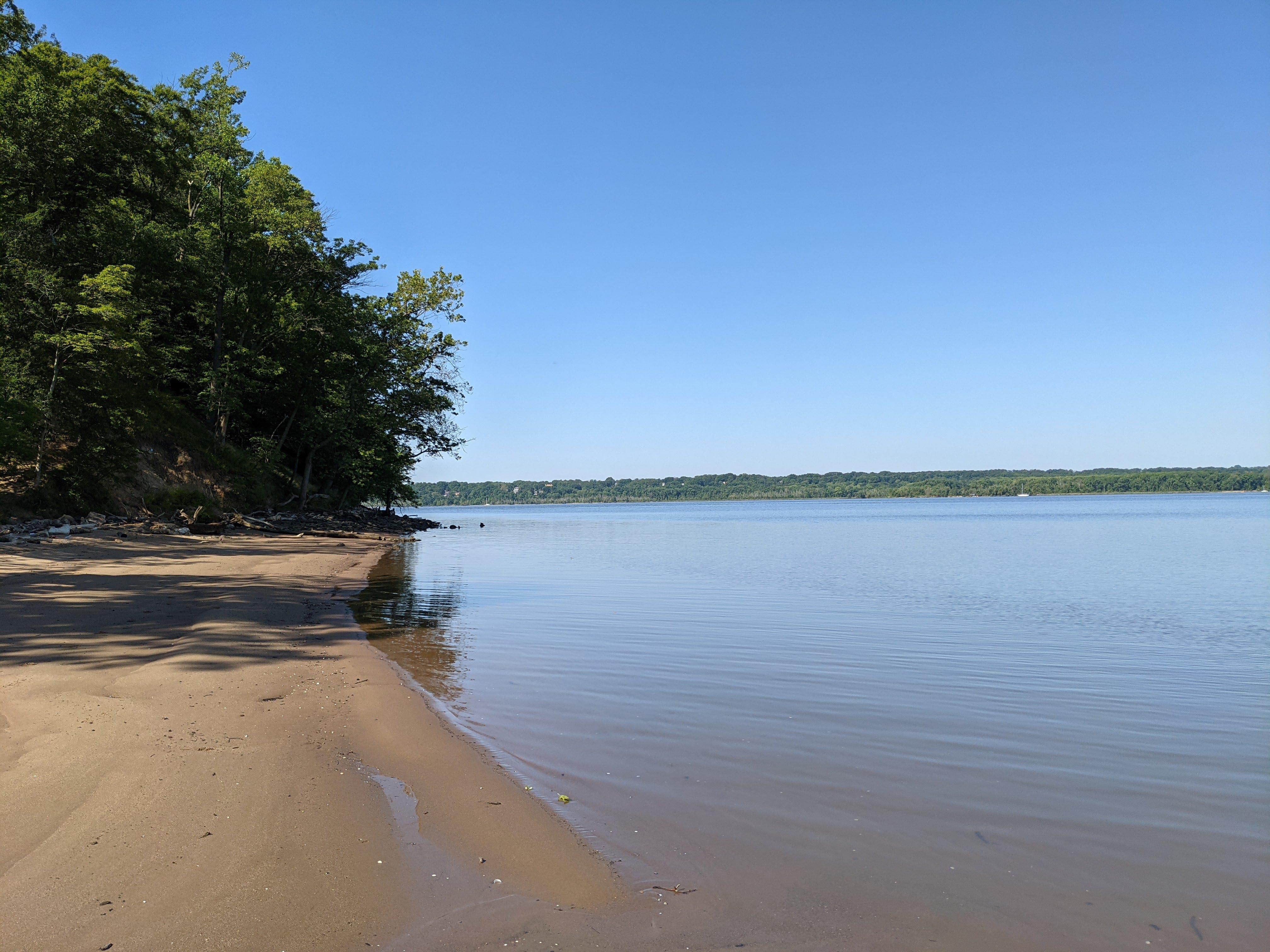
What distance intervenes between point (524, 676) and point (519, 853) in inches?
184

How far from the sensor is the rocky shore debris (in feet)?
54.1

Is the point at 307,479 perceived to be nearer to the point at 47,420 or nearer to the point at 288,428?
the point at 288,428

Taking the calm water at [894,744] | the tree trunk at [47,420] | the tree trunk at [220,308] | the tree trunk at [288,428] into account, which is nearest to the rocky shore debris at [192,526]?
the tree trunk at [47,420]

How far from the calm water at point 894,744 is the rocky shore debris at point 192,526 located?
7798 millimetres

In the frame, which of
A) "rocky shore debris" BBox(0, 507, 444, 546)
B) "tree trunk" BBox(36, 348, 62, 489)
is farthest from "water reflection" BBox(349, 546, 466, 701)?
"tree trunk" BBox(36, 348, 62, 489)

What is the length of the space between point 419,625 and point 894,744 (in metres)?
8.52

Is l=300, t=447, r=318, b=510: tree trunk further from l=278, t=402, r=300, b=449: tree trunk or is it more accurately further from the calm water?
the calm water

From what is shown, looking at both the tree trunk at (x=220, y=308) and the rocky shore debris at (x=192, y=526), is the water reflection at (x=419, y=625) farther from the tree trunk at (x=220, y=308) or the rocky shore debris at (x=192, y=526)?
the tree trunk at (x=220, y=308)

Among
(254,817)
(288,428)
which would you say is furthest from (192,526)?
(254,817)

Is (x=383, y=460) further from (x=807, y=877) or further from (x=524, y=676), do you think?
(x=807, y=877)

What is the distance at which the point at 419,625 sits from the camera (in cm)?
1212

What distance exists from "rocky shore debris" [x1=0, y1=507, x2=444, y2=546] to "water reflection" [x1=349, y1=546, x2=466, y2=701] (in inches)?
261

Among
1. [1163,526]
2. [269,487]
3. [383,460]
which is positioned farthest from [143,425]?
[1163,526]

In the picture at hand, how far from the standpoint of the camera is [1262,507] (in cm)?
8638
